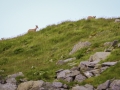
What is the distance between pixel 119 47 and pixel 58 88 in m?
5.64

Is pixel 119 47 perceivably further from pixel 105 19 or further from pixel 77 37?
pixel 105 19

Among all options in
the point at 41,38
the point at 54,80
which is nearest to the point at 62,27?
the point at 41,38

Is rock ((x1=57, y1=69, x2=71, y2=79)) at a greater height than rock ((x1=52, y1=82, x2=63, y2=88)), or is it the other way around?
rock ((x1=57, y1=69, x2=71, y2=79))

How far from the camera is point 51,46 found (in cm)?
2631

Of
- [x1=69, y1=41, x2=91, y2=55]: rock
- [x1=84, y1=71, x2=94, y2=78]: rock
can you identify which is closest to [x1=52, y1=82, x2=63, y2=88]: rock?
[x1=84, y1=71, x2=94, y2=78]: rock

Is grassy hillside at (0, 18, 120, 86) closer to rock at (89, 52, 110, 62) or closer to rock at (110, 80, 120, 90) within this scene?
rock at (89, 52, 110, 62)

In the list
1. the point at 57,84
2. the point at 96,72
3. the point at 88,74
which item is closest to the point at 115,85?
the point at 96,72

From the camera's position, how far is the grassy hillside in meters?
19.0

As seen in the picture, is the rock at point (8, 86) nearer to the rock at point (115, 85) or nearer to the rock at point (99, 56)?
the rock at point (99, 56)

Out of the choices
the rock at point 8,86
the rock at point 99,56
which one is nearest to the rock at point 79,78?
the rock at point 99,56

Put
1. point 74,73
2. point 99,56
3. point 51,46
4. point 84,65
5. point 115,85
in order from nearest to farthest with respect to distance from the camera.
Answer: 1. point 115,85
2. point 74,73
3. point 84,65
4. point 99,56
5. point 51,46

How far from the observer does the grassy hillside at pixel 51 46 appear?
19047 millimetres

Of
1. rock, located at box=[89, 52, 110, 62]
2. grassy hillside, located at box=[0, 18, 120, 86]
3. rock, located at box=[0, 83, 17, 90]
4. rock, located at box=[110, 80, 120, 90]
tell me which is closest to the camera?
rock, located at box=[110, 80, 120, 90]

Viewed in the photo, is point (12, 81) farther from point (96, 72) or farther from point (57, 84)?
point (96, 72)
